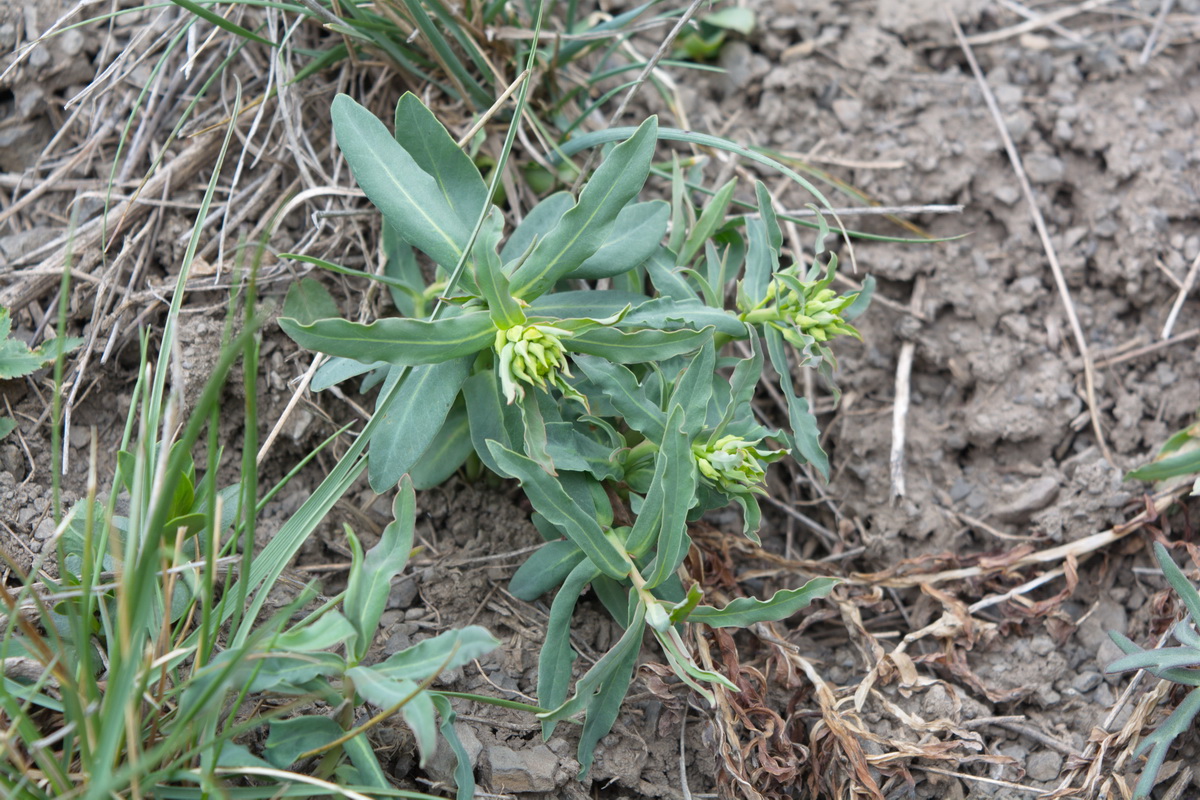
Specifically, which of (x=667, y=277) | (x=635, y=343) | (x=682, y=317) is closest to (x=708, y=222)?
(x=667, y=277)

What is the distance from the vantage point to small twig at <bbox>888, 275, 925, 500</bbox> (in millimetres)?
2783

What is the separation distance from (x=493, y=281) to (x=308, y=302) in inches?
32.3

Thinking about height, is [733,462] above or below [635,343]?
below

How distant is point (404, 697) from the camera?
1.63 m

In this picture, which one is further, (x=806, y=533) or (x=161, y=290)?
(x=806, y=533)

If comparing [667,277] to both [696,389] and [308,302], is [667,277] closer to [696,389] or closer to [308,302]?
[696,389]

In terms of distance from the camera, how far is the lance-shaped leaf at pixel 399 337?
1.75m

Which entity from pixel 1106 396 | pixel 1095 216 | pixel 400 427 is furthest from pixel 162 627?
pixel 1095 216

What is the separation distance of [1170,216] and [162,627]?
138 inches

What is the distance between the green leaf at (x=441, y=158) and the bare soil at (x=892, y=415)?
54 centimetres

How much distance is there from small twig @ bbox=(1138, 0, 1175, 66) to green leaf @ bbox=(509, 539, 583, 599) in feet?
9.97

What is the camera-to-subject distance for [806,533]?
111 inches

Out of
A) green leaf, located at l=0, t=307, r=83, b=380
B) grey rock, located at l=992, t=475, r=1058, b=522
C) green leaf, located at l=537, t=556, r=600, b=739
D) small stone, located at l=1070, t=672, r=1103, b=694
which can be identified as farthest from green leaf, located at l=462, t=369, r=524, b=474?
small stone, located at l=1070, t=672, r=1103, b=694

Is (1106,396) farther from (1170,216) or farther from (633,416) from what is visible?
(633,416)
